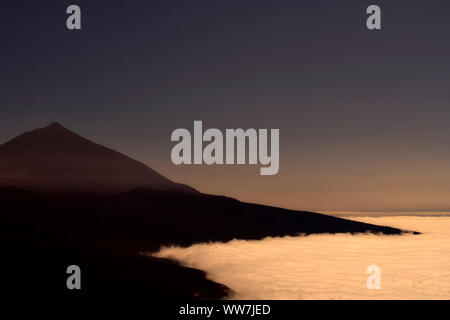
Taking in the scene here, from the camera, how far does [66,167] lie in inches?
4946

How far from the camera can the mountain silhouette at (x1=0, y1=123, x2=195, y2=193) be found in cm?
11225

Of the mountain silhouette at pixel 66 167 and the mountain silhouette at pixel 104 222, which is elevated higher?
the mountain silhouette at pixel 66 167

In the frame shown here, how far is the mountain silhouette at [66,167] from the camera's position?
11225 cm

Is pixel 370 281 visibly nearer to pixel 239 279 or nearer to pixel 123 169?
pixel 239 279

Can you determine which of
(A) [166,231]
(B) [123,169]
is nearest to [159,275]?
(A) [166,231]

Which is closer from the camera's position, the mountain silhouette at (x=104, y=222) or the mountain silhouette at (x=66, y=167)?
the mountain silhouette at (x=104, y=222)

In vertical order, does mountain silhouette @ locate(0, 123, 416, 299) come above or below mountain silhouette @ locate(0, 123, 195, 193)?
below

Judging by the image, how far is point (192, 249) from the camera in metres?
56.0

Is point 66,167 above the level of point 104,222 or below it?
above

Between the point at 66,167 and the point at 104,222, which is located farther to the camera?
the point at 66,167

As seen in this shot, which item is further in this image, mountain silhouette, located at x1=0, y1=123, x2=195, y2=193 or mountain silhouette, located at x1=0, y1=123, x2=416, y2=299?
mountain silhouette, located at x1=0, y1=123, x2=195, y2=193
